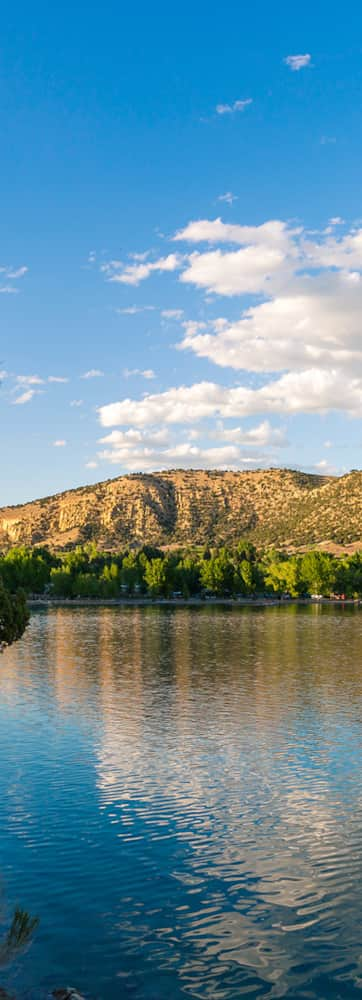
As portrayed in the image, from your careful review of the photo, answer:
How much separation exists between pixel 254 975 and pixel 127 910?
4.37 metres

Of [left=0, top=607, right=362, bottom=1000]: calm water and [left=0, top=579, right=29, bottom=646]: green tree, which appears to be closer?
[left=0, top=607, right=362, bottom=1000]: calm water

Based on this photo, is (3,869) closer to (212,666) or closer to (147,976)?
(147,976)

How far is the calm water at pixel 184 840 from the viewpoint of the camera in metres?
17.8

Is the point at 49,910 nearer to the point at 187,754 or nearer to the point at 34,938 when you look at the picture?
the point at 34,938

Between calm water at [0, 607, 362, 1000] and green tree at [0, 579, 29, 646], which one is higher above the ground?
green tree at [0, 579, 29, 646]

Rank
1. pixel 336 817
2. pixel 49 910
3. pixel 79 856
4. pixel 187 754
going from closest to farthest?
pixel 49 910, pixel 79 856, pixel 336 817, pixel 187 754

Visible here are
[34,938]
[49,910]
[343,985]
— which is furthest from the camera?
[49,910]

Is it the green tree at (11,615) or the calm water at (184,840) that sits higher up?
the green tree at (11,615)

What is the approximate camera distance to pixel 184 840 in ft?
82.6

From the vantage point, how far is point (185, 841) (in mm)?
25094

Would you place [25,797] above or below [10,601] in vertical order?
below

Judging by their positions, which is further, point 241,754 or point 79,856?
point 241,754

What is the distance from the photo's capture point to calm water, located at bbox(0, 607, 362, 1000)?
1777cm

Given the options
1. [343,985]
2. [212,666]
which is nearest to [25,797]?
[343,985]
